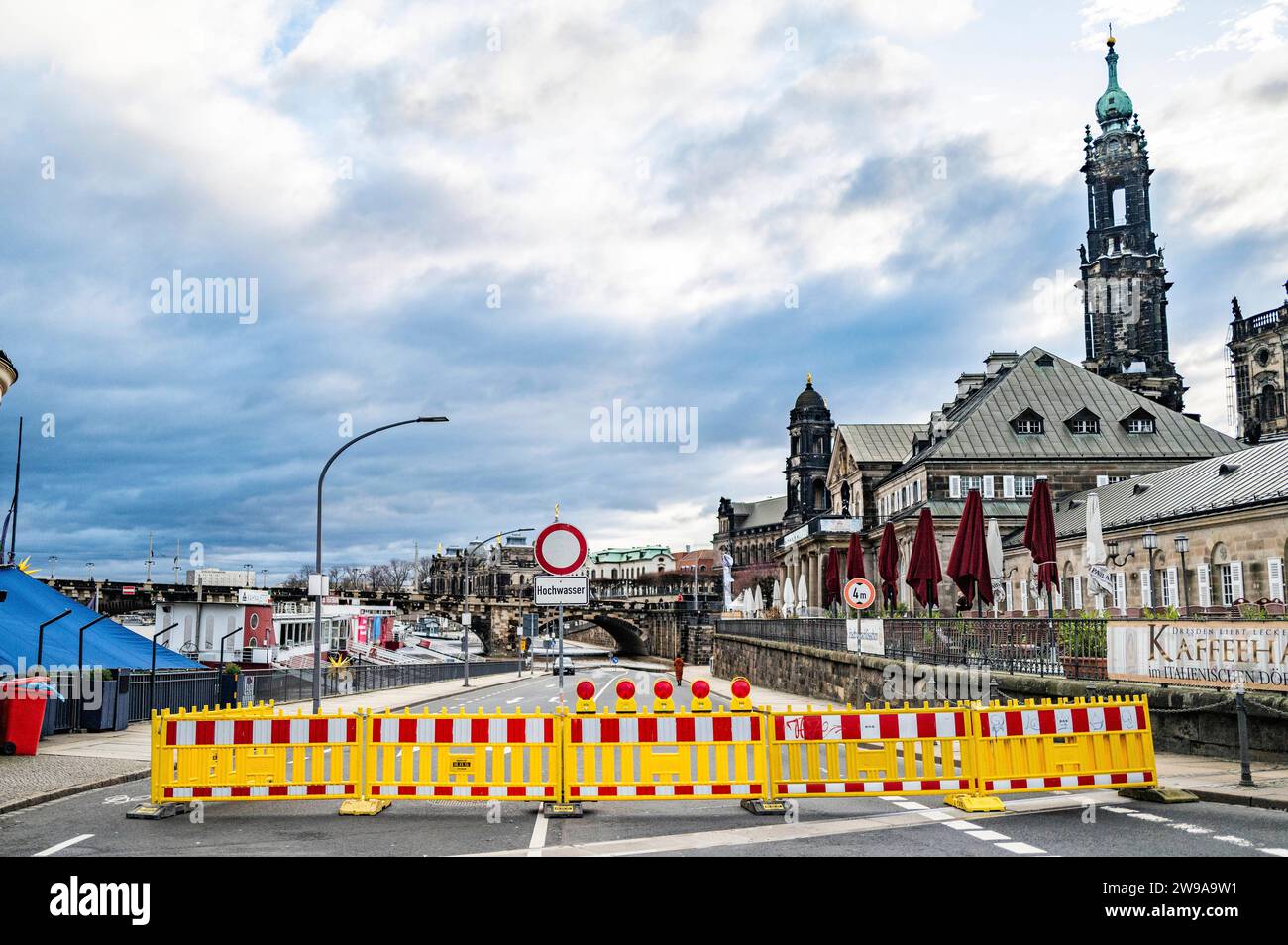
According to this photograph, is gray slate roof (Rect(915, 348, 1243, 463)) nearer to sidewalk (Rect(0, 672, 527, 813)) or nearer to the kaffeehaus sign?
the kaffeehaus sign

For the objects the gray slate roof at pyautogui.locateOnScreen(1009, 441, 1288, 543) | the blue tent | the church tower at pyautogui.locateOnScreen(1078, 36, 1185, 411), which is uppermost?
the church tower at pyautogui.locateOnScreen(1078, 36, 1185, 411)

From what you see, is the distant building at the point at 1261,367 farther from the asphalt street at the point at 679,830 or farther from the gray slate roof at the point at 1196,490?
the asphalt street at the point at 679,830

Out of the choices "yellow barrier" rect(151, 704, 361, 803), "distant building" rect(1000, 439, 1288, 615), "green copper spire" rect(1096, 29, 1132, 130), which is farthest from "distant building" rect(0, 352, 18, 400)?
"green copper spire" rect(1096, 29, 1132, 130)

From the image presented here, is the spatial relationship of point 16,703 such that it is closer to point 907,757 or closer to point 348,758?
point 348,758

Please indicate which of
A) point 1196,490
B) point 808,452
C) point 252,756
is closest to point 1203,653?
point 252,756

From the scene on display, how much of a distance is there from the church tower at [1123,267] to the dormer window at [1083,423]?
3261cm

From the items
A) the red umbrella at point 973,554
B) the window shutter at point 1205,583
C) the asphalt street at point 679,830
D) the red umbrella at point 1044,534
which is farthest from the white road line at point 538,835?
the window shutter at point 1205,583

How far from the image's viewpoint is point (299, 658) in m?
62.7

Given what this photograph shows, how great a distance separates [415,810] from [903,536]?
5444 cm

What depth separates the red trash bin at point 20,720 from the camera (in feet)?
59.3

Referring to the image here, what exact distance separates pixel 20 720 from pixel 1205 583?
34997mm

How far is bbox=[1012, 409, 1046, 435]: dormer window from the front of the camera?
64.9m

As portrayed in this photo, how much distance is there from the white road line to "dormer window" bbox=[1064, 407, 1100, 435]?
58879 mm
